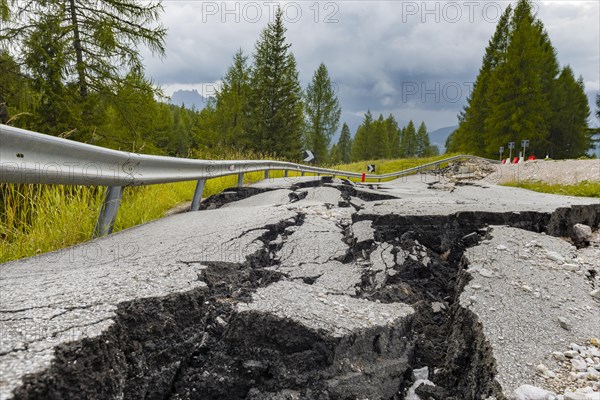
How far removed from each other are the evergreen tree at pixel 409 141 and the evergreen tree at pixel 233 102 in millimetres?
52436

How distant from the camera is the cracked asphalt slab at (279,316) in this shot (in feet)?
4.36

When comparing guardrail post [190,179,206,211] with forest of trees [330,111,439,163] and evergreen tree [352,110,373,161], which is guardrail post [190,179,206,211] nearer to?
forest of trees [330,111,439,163]

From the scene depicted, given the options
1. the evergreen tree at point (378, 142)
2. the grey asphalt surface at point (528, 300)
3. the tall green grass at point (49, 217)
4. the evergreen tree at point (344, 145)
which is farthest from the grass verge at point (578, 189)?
the evergreen tree at point (344, 145)

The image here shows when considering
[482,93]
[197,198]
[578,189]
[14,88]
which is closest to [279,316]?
[197,198]

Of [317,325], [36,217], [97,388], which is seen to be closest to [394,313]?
[317,325]

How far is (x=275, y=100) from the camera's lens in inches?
1192

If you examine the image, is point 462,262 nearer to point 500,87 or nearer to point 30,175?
point 30,175

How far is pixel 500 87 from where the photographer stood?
31.8 m

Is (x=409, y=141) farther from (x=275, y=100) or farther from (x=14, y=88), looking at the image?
(x=14, y=88)

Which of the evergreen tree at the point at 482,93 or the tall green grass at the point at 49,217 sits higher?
the evergreen tree at the point at 482,93

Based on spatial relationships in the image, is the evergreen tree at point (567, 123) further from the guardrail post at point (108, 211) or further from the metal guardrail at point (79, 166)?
the guardrail post at point (108, 211)

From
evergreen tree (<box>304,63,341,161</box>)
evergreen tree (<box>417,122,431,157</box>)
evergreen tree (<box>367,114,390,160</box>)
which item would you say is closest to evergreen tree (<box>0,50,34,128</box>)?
evergreen tree (<box>304,63,341,161</box>)

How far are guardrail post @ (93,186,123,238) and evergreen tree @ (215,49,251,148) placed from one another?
29820 mm

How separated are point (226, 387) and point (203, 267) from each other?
2.90ft
